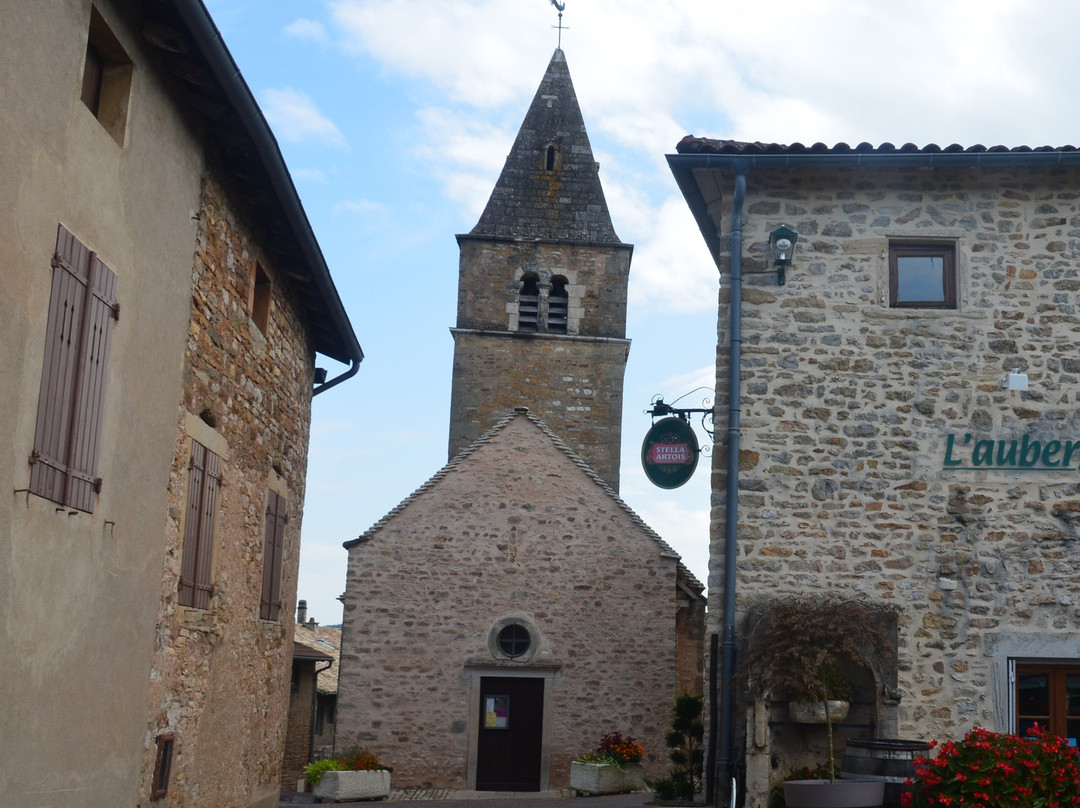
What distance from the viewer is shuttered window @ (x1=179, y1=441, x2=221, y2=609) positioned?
786 cm

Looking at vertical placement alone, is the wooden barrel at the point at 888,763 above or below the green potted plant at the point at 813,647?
below

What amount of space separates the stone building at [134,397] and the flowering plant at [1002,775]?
4.75m

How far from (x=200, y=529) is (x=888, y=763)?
4758 mm

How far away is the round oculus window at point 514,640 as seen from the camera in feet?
59.7

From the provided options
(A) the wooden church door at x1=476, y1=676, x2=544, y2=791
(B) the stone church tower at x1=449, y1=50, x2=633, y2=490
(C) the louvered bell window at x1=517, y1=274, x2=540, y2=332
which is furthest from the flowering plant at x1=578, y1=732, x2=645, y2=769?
(C) the louvered bell window at x1=517, y1=274, x2=540, y2=332

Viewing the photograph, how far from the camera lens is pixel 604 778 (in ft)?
56.1

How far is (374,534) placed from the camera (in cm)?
1858

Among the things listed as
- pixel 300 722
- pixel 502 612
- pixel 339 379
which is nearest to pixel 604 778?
pixel 502 612

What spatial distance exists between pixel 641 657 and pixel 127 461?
12605 mm

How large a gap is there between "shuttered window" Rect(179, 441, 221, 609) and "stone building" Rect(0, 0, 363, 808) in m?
0.02

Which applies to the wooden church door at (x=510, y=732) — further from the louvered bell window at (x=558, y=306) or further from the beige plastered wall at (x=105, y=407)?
the beige plastered wall at (x=105, y=407)

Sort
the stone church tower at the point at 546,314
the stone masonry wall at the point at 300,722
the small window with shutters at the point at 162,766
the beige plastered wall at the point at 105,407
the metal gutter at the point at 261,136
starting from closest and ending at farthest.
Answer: the beige plastered wall at the point at 105,407 → the metal gutter at the point at 261,136 → the small window with shutters at the point at 162,766 → the stone church tower at the point at 546,314 → the stone masonry wall at the point at 300,722

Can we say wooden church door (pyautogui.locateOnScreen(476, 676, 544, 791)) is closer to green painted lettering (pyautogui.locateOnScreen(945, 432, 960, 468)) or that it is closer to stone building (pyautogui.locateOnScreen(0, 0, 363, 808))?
stone building (pyautogui.locateOnScreen(0, 0, 363, 808))

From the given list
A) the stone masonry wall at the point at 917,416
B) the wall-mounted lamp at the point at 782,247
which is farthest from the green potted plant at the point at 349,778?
the wall-mounted lamp at the point at 782,247
